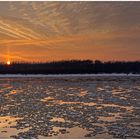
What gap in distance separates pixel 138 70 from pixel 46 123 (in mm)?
86728

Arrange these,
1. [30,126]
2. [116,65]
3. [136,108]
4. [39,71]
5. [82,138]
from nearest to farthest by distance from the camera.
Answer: [82,138] < [30,126] < [136,108] < [39,71] < [116,65]

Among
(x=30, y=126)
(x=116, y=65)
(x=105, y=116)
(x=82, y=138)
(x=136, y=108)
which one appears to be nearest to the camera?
(x=82, y=138)

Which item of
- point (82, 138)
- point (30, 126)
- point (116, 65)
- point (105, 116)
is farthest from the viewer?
point (116, 65)

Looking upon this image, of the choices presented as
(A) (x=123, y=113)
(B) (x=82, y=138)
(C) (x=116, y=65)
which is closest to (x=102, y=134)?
(B) (x=82, y=138)

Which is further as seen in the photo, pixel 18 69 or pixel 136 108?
pixel 18 69

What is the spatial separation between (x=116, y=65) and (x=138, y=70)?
272 inches

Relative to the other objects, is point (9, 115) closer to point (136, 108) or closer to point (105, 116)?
point (105, 116)

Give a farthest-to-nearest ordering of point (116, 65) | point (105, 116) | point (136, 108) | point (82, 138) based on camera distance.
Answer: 1. point (116, 65)
2. point (136, 108)
3. point (105, 116)
4. point (82, 138)

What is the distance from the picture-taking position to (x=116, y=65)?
10088cm

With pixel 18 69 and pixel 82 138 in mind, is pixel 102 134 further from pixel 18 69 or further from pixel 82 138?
pixel 18 69

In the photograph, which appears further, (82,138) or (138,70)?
(138,70)

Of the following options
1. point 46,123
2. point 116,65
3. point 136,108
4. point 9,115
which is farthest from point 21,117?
point 116,65

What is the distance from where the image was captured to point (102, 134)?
36.8 ft

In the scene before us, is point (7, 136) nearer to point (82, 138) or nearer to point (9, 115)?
point (82, 138)
